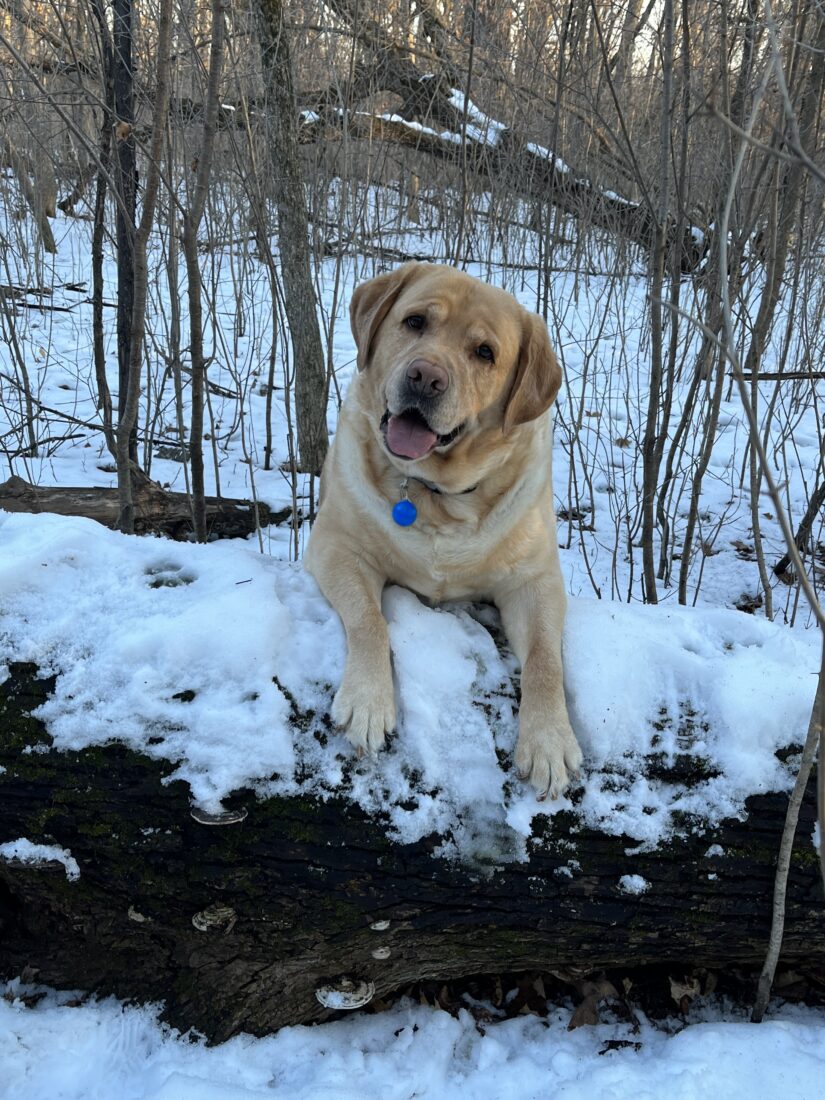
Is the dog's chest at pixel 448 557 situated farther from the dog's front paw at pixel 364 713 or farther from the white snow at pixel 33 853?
the white snow at pixel 33 853

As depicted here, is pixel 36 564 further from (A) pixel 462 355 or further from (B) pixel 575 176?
(B) pixel 575 176

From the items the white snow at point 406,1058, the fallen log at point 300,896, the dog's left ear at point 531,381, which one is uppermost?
the dog's left ear at point 531,381

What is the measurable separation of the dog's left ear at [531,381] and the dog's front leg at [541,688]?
0.54m

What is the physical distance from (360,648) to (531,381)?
105 centimetres

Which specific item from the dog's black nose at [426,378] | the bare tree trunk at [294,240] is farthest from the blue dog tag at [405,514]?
the bare tree trunk at [294,240]

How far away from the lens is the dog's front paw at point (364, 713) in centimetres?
191

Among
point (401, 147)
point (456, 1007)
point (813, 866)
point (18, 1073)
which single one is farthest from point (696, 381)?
point (401, 147)

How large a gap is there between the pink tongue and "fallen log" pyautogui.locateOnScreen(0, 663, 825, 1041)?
40.1 inches

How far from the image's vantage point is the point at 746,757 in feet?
6.47

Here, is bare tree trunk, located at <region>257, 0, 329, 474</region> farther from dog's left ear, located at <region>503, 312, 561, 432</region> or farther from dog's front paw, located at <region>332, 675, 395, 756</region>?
dog's front paw, located at <region>332, 675, 395, 756</region>

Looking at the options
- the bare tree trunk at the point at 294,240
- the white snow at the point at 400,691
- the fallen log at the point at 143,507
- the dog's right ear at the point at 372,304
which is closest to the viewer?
the white snow at the point at 400,691

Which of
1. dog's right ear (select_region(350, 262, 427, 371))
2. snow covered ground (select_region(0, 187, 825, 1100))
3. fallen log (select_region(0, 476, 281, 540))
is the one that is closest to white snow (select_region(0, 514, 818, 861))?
snow covered ground (select_region(0, 187, 825, 1100))

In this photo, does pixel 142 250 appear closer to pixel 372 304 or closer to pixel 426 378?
pixel 372 304

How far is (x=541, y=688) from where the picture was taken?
6.69 feet
